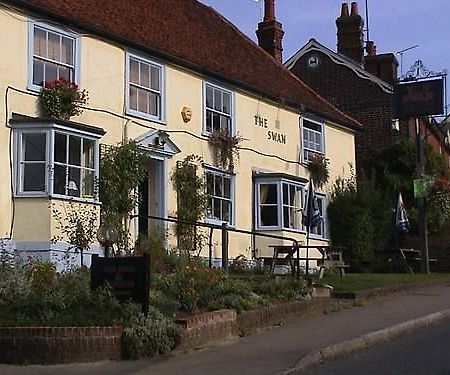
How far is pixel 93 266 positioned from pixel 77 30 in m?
7.48

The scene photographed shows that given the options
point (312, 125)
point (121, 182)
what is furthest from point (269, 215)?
point (121, 182)

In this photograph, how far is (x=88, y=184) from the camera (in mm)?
16953

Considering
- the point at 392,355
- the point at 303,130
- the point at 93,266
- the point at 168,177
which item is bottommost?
the point at 392,355

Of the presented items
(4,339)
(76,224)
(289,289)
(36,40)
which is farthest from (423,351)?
(36,40)

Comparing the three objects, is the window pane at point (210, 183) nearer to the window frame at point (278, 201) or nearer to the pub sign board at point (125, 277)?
the window frame at point (278, 201)

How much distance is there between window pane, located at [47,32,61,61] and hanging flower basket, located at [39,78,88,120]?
0.63 metres

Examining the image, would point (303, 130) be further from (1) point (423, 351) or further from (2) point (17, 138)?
(1) point (423, 351)

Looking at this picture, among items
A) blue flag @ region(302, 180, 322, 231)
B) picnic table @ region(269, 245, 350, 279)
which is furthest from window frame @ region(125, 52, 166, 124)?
blue flag @ region(302, 180, 322, 231)

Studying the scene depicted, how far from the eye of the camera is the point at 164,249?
59.5 ft

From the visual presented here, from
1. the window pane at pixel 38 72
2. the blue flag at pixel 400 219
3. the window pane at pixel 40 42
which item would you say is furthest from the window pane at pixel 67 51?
the blue flag at pixel 400 219

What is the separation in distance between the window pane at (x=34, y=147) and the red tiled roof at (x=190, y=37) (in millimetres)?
2511

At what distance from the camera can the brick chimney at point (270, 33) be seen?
3030 centimetres

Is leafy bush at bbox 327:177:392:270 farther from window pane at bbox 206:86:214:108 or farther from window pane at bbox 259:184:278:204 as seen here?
window pane at bbox 206:86:214:108

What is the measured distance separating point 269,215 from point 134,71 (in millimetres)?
6555
